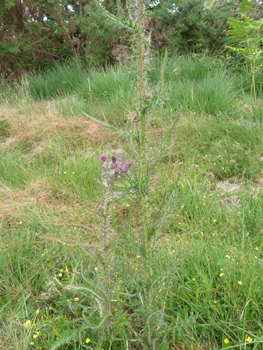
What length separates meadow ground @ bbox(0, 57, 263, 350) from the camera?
1.27 m

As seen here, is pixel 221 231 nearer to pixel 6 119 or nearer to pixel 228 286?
pixel 228 286

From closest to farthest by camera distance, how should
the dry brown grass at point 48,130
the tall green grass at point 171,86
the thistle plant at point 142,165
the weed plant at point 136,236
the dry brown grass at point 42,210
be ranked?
the thistle plant at point 142,165, the weed plant at point 136,236, the dry brown grass at point 42,210, the dry brown grass at point 48,130, the tall green grass at point 171,86

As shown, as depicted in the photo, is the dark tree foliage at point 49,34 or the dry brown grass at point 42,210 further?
the dark tree foliage at point 49,34

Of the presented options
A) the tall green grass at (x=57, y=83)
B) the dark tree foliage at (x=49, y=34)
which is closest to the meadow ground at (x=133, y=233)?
the tall green grass at (x=57, y=83)

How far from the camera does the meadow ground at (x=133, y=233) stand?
1270 mm

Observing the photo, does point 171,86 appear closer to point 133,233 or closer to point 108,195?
point 133,233

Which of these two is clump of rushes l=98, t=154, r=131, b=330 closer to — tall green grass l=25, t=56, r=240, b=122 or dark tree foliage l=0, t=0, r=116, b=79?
tall green grass l=25, t=56, r=240, b=122

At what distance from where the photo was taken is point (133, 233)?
139cm

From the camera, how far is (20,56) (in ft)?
24.0

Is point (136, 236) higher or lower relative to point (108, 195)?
lower

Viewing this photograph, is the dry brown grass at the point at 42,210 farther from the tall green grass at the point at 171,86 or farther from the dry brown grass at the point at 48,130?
the tall green grass at the point at 171,86

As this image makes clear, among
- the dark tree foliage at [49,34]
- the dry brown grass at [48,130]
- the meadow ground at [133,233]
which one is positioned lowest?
the meadow ground at [133,233]

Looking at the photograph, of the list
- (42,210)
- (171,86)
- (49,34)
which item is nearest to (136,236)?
(42,210)

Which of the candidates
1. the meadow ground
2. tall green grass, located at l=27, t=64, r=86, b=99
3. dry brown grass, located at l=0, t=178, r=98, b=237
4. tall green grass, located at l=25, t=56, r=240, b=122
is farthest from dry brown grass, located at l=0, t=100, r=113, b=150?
tall green grass, located at l=27, t=64, r=86, b=99
